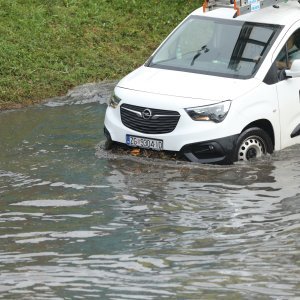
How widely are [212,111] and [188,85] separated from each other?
55 centimetres

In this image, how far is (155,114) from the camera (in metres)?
11.8

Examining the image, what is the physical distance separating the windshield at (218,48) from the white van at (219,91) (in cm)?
1

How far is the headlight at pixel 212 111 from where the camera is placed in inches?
456

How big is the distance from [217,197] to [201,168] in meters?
0.99

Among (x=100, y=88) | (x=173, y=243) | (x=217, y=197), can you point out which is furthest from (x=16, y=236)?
(x=100, y=88)

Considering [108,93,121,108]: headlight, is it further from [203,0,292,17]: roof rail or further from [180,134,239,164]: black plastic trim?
[203,0,292,17]: roof rail

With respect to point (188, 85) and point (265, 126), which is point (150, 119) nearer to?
point (188, 85)

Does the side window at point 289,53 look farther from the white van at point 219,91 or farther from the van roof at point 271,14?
the van roof at point 271,14

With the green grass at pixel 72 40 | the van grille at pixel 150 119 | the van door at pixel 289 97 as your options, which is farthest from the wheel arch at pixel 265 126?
the green grass at pixel 72 40

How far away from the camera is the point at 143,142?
11977 mm

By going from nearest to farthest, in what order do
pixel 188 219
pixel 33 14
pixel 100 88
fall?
pixel 188 219
pixel 100 88
pixel 33 14

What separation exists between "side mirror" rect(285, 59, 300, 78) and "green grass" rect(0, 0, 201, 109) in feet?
16.8

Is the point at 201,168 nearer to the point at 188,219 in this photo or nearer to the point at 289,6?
the point at 188,219

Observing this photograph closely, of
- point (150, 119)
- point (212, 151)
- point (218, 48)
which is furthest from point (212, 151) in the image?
point (218, 48)
